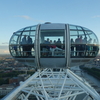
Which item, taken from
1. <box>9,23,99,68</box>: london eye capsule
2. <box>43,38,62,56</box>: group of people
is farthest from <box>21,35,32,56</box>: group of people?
<box>43,38,62,56</box>: group of people

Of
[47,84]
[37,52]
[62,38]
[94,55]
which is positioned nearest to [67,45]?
[62,38]

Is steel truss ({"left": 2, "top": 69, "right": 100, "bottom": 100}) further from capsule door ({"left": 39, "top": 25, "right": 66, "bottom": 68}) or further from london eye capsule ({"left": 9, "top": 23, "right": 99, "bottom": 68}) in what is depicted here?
capsule door ({"left": 39, "top": 25, "right": 66, "bottom": 68})

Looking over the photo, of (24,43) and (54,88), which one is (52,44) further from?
(54,88)

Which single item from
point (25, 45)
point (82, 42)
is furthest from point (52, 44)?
point (82, 42)

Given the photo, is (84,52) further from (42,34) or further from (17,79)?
(17,79)

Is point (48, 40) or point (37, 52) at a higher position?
point (48, 40)

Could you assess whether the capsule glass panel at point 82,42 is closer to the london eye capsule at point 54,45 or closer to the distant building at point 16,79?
the london eye capsule at point 54,45

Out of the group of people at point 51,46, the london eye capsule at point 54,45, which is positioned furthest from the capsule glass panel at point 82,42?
the group of people at point 51,46
